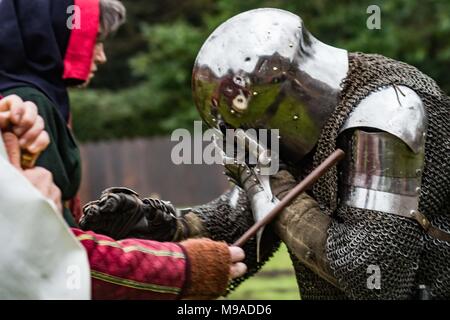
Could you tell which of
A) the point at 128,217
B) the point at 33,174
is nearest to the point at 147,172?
the point at 128,217

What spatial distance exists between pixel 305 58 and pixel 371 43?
1500 centimetres

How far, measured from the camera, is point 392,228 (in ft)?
12.5

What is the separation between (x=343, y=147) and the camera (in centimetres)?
404

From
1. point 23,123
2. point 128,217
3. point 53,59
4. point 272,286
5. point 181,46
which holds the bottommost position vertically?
point 181,46

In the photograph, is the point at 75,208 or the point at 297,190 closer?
the point at 297,190

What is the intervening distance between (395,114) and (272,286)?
237 inches

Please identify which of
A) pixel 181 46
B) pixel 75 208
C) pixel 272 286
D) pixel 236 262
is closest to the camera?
pixel 236 262

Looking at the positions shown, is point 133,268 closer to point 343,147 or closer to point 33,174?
point 33,174

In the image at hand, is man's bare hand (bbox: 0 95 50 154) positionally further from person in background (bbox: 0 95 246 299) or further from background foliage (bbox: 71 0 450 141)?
background foliage (bbox: 71 0 450 141)

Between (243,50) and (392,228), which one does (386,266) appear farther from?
(243,50)

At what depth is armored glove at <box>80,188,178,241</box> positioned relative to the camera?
404 centimetres

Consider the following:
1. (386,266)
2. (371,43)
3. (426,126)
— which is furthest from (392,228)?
(371,43)

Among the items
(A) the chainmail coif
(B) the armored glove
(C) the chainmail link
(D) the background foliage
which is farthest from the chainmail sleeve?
(D) the background foliage
